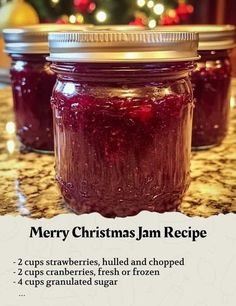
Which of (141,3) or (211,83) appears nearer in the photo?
(211,83)

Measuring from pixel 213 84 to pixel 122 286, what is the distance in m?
0.37

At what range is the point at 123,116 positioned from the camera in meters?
0.52

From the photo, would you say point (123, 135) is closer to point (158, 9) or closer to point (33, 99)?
point (33, 99)

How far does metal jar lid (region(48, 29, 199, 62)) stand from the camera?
1.67 feet

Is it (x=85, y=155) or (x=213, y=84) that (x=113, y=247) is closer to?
(x=85, y=155)

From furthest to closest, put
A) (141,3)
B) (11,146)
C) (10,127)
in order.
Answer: (141,3)
(10,127)
(11,146)

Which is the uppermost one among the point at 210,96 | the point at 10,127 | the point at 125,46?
the point at 125,46

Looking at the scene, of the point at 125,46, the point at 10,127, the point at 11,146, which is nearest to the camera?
the point at 125,46

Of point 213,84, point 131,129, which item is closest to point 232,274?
point 131,129

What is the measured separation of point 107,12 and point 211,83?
101cm

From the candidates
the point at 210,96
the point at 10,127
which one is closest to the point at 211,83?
the point at 210,96

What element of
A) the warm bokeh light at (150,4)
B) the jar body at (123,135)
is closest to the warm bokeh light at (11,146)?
the jar body at (123,135)

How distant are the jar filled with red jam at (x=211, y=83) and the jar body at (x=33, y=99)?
0.18m

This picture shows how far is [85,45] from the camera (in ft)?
1.70
